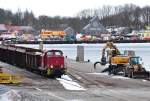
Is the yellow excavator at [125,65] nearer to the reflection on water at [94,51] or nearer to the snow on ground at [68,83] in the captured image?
the snow on ground at [68,83]

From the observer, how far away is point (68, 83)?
29297mm

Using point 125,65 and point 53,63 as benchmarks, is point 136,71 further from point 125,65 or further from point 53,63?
point 53,63

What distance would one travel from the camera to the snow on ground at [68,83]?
27.2 meters

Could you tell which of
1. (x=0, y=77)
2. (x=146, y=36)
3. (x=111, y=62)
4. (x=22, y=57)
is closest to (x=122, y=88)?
(x=0, y=77)

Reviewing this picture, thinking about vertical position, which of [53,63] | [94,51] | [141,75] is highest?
[53,63]

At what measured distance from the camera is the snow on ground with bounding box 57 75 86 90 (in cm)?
2723

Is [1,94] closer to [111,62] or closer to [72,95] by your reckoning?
[72,95]

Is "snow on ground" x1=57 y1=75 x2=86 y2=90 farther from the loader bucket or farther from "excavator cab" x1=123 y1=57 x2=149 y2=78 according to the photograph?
the loader bucket

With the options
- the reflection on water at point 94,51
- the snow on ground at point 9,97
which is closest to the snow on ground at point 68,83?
the snow on ground at point 9,97

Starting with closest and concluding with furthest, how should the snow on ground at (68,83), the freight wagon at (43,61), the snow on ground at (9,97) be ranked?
the snow on ground at (9,97) < the snow on ground at (68,83) < the freight wagon at (43,61)

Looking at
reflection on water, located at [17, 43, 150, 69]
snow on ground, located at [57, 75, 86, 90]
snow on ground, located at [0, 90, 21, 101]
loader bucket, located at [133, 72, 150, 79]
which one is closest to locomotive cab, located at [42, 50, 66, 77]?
snow on ground, located at [57, 75, 86, 90]

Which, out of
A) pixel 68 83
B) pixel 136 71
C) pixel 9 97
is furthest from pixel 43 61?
pixel 9 97

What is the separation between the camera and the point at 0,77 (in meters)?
28.5

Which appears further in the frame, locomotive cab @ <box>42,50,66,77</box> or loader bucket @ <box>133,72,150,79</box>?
loader bucket @ <box>133,72,150,79</box>
